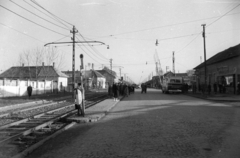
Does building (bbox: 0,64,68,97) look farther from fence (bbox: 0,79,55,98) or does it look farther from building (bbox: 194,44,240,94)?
building (bbox: 194,44,240,94)

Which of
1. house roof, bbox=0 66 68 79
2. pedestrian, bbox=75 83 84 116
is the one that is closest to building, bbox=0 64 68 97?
house roof, bbox=0 66 68 79

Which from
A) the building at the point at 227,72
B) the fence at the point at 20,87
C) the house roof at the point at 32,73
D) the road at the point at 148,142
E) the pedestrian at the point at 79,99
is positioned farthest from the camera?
the house roof at the point at 32,73

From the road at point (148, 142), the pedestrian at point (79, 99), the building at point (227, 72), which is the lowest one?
the road at point (148, 142)

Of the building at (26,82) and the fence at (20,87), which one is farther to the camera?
the building at (26,82)

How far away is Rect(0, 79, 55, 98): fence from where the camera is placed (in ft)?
101

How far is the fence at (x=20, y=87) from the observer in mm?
30667

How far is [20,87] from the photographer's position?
111 ft

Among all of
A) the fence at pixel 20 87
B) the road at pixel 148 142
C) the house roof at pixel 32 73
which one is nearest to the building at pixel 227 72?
the road at pixel 148 142

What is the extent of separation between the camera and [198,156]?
17.1ft

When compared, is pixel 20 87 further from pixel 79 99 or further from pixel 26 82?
pixel 79 99

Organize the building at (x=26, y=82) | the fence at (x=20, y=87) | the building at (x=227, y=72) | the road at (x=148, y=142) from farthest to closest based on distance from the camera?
the building at (x=26, y=82) → the fence at (x=20, y=87) → the building at (x=227, y=72) → the road at (x=148, y=142)

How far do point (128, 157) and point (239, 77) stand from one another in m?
25.9

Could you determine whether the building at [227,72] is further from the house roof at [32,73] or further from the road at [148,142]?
the house roof at [32,73]

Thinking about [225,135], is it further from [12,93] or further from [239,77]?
[12,93]
